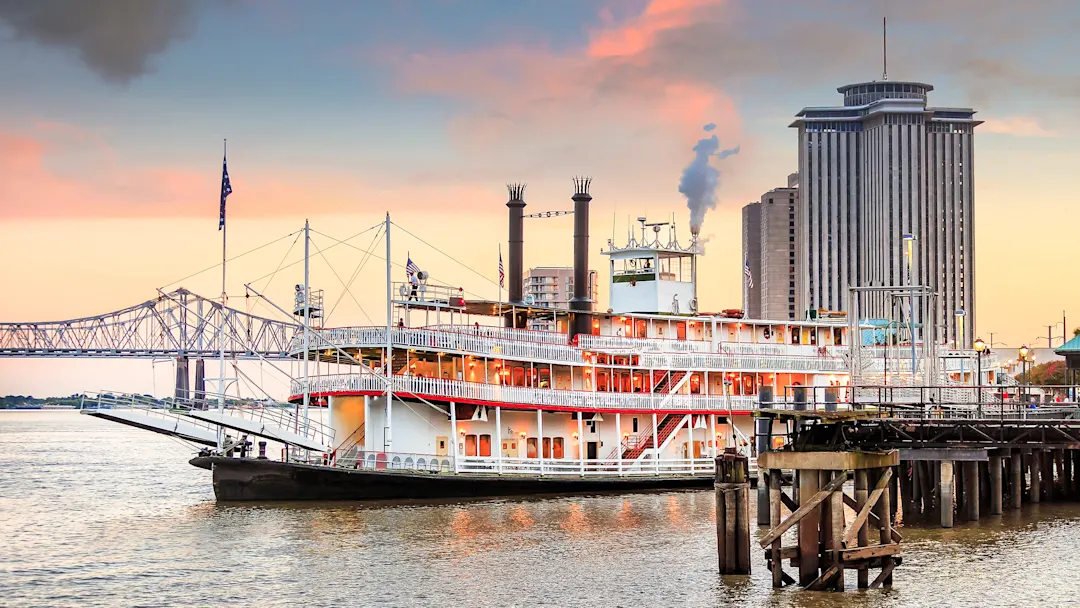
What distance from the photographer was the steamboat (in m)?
41.4

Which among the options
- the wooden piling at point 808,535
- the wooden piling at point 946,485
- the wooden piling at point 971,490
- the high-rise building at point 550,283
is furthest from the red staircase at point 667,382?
the high-rise building at point 550,283

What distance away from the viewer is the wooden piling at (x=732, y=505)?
2477 cm

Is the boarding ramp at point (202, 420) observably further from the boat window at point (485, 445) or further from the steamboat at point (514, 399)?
the boat window at point (485, 445)

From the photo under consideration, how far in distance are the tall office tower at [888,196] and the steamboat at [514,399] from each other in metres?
125

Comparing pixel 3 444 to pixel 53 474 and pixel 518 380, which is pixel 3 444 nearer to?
A: pixel 53 474

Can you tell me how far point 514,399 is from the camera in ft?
147

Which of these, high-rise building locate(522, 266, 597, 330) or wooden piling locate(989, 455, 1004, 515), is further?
high-rise building locate(522, 266, 597, 330)

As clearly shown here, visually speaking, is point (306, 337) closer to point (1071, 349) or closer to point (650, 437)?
point (650, 437)

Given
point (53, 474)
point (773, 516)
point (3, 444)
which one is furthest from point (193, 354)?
point (773, 516)

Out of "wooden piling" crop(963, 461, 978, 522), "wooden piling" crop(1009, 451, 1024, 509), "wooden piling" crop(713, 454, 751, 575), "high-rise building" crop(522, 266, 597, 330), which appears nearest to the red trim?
"wooden piling" crop(963, 461, 978, 522)

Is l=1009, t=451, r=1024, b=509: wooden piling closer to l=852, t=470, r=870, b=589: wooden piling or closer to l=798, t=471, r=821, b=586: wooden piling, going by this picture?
l=852, t=470, r=870, b=589: wooden piling

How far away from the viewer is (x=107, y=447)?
111875 mm

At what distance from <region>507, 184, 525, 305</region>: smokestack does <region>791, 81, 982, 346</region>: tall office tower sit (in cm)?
12296

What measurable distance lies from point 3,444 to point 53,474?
187 feet
